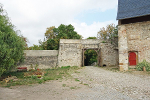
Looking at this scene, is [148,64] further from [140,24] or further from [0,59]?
[0,59]

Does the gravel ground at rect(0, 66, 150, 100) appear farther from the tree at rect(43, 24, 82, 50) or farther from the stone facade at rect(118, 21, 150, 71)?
the tree at rect(43, 24, 82, 50)

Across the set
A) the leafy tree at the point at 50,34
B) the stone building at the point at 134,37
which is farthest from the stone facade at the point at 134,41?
the leafy tree at the point at 50,34

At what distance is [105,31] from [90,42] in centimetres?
1090

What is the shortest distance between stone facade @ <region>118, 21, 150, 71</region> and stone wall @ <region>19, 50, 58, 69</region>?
9.10m

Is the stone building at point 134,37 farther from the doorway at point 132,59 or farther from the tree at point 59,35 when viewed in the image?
the tree at point 59,35

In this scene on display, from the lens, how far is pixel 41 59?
1691 cm

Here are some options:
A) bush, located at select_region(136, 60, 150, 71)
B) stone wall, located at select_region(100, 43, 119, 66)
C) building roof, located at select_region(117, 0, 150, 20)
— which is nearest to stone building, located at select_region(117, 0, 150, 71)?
building roof, located at select_region(117, 0, 150, 20)

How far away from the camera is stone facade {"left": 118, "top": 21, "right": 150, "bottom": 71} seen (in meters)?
12.1

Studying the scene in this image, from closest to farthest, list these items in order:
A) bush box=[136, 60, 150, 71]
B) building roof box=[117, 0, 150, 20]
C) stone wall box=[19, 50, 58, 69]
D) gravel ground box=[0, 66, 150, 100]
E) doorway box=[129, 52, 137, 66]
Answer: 1. gravel ground box=[0, 66, 150, 100]
2. bush box=[136, 60, 150, 71]
3. building roof box=[117, 0, 150, 20]
4. doorway box=[129, 52, 137, 66]
5. stone wall box=[19, 50, 58, 69]

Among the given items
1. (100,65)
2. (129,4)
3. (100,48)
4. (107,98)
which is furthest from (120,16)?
(107,98)

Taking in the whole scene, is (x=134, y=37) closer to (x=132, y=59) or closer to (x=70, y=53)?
(x=132, y=59)

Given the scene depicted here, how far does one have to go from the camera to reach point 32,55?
671 inches

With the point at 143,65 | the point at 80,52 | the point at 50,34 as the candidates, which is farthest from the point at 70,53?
the point at 50,34

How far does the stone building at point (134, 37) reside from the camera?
39.8 feet
